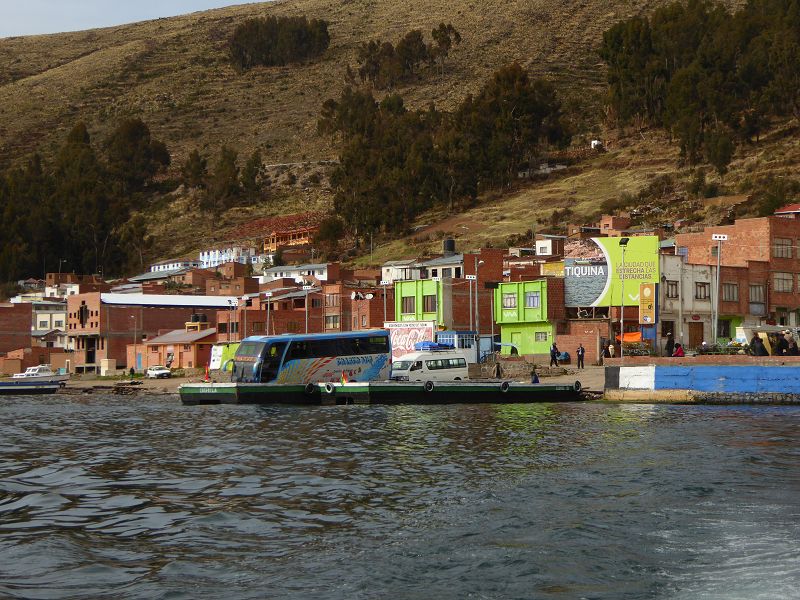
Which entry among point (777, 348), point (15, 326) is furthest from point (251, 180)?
point (777, 348)

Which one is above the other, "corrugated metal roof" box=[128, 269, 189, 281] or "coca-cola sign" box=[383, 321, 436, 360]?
"corrugated metal roof" box=[128, 269, 189, 281]

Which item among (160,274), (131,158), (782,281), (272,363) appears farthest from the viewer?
(131,158)

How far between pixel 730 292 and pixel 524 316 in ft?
47.6

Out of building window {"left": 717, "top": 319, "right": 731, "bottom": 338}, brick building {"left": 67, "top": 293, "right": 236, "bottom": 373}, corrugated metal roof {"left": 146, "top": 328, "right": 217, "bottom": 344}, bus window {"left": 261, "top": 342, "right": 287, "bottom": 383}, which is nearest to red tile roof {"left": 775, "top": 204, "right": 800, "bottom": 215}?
building window {"left": 717, "top": 319, "right": 731, "bottom": 338}

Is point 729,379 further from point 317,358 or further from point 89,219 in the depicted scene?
point 89,219

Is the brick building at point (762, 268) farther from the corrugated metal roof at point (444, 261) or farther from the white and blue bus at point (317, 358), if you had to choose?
the white and blue bus at point (317, 358)

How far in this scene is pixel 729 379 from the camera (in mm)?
49625

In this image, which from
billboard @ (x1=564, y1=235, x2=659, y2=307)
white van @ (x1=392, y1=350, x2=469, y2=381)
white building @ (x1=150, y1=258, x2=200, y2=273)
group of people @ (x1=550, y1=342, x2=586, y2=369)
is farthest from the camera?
white building @ (x1=150, y1=258, x2=200, y2=273)

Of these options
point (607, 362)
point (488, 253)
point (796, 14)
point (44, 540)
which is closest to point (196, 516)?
point (44, 540)

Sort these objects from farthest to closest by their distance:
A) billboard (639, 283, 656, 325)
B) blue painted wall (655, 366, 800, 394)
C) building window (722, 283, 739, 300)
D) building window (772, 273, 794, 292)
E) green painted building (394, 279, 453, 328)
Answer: green painted building (394, 279, 453, 328)
building window (772, 273, 794, 292)
building window (722, 283, 739, 300)
billboard (639, 283, 656, 325)
blue painted wall (655, 366, 800, 394)

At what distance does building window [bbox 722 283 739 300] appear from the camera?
77750 millimetres

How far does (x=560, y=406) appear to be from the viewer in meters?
50.7

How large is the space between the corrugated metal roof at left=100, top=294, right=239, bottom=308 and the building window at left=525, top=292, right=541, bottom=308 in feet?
131

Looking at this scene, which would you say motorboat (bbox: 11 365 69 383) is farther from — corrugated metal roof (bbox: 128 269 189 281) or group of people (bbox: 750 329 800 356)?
group of people (bbox: 750 329 800 356)
